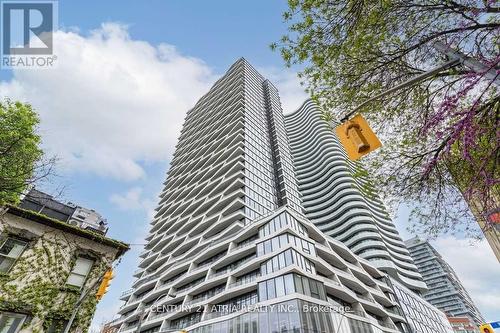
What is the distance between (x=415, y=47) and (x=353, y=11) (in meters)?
2.21

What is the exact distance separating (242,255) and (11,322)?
28.5 metres

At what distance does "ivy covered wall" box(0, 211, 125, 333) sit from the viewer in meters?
9.35

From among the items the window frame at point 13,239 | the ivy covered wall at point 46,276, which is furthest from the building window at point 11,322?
the window frame at point 13,239

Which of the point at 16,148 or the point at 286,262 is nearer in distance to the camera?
the point at 16,148

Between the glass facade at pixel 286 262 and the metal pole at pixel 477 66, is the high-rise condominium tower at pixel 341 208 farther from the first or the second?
the metal pole at pixel 477 66

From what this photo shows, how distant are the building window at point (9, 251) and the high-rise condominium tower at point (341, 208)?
49.5 meters

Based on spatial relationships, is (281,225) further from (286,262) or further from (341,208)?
(341,208)

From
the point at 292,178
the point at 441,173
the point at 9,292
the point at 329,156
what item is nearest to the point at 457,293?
the point at 329,156

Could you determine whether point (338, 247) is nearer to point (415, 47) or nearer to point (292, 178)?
point (292, 178)

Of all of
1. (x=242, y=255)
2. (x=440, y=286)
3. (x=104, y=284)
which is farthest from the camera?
(x=440, y=286)

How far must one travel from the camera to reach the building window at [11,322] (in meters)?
8.84

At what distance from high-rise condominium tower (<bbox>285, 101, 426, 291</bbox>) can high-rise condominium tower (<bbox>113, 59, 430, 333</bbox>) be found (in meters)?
18.5

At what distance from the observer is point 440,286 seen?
415ft

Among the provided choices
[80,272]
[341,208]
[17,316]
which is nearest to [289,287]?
[80,272]
